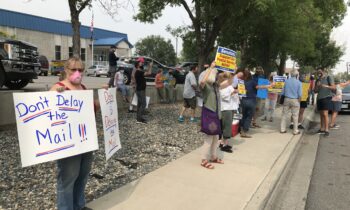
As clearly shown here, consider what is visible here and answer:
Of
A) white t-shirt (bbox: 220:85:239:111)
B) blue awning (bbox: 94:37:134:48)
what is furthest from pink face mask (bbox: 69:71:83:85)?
blue awning (bbox: 94:37:134:48)

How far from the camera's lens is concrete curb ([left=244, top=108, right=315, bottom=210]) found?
16.1 ft

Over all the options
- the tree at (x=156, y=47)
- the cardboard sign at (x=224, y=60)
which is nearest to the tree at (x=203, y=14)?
the cardboard sign at (x=224, y=60)

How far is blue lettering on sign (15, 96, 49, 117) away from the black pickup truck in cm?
661

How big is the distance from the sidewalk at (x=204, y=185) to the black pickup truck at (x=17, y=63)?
5635 mm

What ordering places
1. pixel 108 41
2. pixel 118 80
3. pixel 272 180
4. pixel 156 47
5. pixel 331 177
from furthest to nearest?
pixel 156 47 < pixel 108 41 < pixel 118 80 < pixel 331 177 < pixel 272 180

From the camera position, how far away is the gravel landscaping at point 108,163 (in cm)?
461

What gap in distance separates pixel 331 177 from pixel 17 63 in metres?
8.24

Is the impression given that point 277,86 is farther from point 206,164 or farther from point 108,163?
point 108,163

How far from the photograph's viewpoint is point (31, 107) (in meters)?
3.63

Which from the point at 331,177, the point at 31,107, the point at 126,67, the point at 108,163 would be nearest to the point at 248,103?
the point at 331,177

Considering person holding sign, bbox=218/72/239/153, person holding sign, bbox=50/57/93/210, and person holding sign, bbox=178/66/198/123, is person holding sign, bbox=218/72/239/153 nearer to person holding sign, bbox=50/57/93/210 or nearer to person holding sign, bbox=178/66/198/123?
person holding sign, bbox=178/66/198/123

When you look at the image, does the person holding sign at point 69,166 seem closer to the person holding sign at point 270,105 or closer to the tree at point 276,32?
the person holding sign at point 270,105

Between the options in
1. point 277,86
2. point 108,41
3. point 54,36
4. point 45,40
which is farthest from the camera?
point 108,41

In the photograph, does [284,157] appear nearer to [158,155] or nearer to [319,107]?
[158,155]
